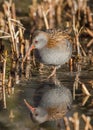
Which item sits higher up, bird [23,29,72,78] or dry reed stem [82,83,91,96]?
bird [23,29,72,78]

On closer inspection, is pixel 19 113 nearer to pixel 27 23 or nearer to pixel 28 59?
pixel 28 59

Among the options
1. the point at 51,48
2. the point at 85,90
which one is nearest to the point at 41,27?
the point at 51,48

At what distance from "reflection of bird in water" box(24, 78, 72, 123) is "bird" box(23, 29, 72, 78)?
0.58 meters

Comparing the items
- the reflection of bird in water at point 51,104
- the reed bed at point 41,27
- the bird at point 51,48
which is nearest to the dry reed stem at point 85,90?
the reed bed at point 41,27

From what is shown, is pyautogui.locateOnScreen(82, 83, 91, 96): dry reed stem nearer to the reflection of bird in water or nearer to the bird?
the reflection of bird in water

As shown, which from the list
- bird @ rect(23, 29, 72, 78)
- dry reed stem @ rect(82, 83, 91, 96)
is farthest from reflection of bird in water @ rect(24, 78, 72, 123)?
bird @ rect(23, 29, 72, 78)

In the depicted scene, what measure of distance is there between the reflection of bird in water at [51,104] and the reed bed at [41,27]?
0.71 ft

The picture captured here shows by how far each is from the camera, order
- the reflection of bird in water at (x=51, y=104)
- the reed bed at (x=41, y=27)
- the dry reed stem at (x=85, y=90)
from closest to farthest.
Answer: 1. the reflection of bird in water at (x=51, y=104)
2. the dry reed stem at (x=85, y=90)
3. the reed bed at (x=41, y=27)

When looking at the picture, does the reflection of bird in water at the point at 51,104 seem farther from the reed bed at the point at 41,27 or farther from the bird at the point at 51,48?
the bird at the point at 51,48

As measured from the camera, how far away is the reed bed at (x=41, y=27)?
29.0 feet

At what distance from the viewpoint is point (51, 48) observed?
950cm

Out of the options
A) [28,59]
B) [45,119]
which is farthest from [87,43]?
[45,119]

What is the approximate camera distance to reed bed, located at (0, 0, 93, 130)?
884 cm

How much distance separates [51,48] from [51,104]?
5.64ft
